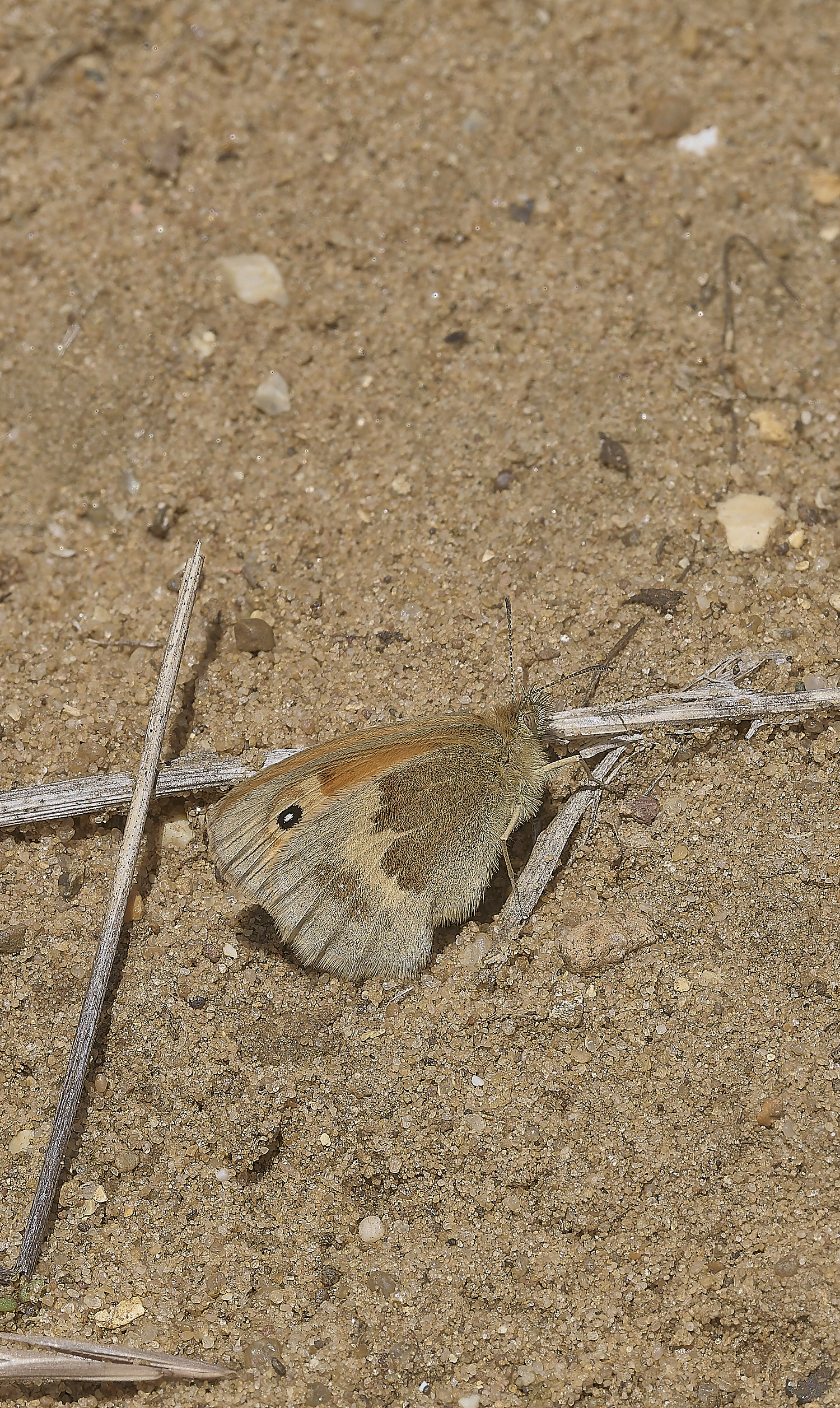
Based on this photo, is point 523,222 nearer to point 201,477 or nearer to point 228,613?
point 201,477

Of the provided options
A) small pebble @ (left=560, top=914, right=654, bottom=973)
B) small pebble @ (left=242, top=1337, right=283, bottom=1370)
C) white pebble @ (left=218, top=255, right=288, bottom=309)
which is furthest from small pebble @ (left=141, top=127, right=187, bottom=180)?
small pebble @ (left=242, top=1337, right=283, bottom=1370)

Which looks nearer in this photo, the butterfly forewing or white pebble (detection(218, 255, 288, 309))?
the butterfly forewing

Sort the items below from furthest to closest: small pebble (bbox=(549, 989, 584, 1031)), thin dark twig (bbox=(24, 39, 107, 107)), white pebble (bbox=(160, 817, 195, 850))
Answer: thin dark twig (bbox=(24, 39, 107, 107)) < white pebble (bbox=(160, 817, 195, 850)) < small pebble (bbox=(549, 989, 584, 1031))

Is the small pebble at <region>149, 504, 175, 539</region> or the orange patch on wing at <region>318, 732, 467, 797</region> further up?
the small pebble at <region>149, 504, 175, 539</region>

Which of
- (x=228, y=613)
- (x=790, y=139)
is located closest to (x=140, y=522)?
(x=228, y=613)

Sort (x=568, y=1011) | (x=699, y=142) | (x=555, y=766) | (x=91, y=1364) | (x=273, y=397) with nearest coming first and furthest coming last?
(x=91, y=1364) → (x=568, y=1011) → (x=555, y=766) → (x=273, y=397) → (x=699, y=142)

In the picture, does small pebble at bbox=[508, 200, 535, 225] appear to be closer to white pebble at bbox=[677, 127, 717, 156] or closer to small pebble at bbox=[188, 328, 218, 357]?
white pebble at bbox=[677, 127, 717, 156]

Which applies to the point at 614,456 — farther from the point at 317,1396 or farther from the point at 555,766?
the point at 317,1396

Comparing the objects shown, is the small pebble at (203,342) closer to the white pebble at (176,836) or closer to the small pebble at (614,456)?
the small pebble at (614,456)

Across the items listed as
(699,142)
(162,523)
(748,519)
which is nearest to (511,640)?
(748,519)
